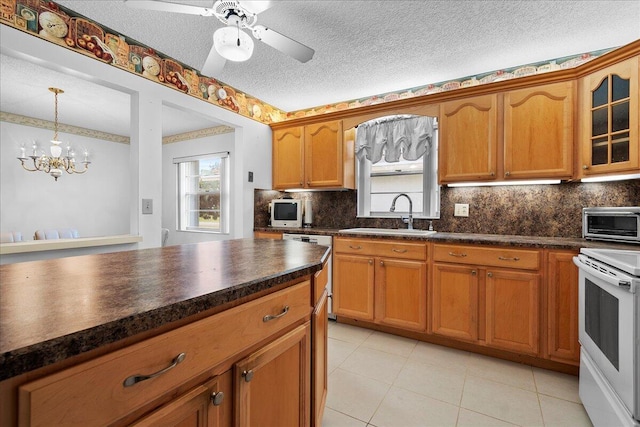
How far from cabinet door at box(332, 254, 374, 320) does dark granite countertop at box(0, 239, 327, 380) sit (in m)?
1.49

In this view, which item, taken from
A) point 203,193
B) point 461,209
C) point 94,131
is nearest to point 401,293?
point 461,209

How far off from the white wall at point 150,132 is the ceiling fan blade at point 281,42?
129 centimetres

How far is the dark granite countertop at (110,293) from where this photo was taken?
0.52 m

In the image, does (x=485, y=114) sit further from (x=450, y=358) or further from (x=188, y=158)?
(x=188, y=158)

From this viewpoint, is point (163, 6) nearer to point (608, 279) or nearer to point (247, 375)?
point (247, 375)

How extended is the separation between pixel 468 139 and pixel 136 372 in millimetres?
2797

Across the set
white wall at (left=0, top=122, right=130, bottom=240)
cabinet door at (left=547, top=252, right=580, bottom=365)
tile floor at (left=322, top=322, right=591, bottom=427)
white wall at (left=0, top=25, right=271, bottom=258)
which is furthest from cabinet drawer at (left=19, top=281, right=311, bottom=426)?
A: white wall at (left=0, top=122, right=130, bottom=240)

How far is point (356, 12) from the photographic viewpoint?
202cm

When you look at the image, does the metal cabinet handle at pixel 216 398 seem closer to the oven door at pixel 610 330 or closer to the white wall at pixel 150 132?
the oven door at pixel 610 330

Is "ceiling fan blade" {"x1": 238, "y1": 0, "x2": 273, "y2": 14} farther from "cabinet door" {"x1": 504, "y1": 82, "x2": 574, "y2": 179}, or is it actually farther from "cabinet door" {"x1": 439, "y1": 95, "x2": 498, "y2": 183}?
"cabinet door" {"x1": 504, "y1": 82, "x2": 574, "y2": 179}

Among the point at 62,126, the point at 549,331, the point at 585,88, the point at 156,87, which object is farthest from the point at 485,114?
the point at 62,126

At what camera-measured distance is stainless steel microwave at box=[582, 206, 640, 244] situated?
1.94 meters

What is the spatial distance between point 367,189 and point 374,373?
203cm

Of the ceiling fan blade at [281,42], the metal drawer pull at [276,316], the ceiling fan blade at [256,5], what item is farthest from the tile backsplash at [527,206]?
the metal drawer pull at [276,316]
